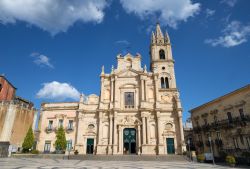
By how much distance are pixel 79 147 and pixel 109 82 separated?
39.1 ft

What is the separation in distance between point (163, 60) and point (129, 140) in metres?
16.9

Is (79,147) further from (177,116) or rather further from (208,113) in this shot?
(208,113)

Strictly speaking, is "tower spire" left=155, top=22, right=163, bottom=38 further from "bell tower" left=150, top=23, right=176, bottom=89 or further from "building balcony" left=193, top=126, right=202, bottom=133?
"building balcony" left=193, top=126, right=202, bottom=133

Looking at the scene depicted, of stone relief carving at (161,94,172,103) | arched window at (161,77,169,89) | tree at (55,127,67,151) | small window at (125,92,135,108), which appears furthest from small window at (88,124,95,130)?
arched window at (161,77,169,89)

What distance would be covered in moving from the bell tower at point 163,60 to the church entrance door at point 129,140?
10.4 metres

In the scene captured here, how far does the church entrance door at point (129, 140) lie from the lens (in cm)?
3041

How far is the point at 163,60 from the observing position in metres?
38.5

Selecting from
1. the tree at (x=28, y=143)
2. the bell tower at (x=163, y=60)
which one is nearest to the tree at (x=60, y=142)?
the tree at (x=28, y=143)

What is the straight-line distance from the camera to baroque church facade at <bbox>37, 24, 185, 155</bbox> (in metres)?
30.0

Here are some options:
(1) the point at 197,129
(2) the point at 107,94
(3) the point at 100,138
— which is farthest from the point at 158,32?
(3) the point at 100,138

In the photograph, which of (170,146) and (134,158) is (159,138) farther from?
(134,158)

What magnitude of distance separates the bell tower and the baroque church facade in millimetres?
930

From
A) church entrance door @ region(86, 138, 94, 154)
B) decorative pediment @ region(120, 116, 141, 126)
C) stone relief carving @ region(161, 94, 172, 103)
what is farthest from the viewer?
stone relief carving @ region(161, 94, 172, 103)

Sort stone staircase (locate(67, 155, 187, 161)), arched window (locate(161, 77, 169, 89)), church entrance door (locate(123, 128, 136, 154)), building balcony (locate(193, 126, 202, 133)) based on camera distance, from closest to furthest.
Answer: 1. stone staircase (locate(67, 155, 187, 161))
2. church entrance door (locate(123, 128, 136, 154))
3. building balcony (locate(193, 126, 202, 133))
4. arched window (locate(161, 77, 169, 89))
